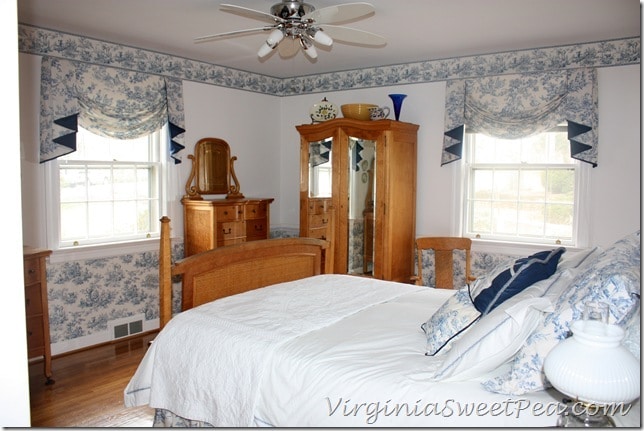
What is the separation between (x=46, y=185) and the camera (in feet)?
12.7

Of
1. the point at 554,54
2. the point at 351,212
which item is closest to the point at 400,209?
the point at 351,212

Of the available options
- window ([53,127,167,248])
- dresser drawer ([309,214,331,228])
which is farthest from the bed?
dresser drawer ([309,214,331,228])

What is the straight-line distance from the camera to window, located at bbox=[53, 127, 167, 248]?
4.08 meters

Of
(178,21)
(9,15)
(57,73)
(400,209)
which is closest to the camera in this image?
(9,15)

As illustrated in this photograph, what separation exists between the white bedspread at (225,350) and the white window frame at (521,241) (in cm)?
210

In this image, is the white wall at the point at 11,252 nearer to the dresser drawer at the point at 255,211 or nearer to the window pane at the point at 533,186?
the dresser drawer at the point at 255,211

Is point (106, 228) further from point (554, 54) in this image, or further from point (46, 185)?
point (554, 54)

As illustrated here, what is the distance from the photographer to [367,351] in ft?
6.63

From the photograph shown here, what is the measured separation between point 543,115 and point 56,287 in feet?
13.1

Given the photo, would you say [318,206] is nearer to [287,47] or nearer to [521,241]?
[287,47]

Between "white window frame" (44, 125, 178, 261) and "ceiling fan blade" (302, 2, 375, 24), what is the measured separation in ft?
7.73

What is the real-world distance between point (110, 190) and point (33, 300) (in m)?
1.22

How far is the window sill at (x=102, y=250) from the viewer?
3.99m

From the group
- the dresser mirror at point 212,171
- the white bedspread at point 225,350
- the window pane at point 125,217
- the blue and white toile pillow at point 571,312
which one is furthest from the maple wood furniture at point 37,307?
the blue and white toile pillow at point 571,312
